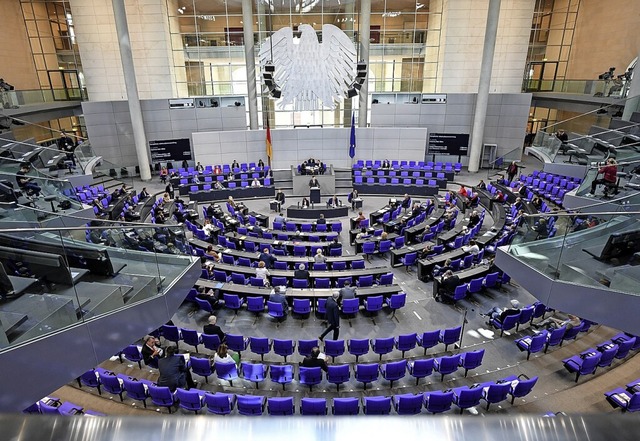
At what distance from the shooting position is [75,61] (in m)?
28.2

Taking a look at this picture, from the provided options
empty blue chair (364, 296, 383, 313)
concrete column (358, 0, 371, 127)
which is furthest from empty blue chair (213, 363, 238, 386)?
concrete column (358, 0, 371, 127)

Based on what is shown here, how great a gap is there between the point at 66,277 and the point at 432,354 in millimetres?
7945

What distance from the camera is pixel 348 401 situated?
22.0ft

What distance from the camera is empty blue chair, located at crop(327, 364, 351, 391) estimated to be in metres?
7.76

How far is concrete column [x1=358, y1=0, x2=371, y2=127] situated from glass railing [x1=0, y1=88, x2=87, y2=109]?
67.0 feet

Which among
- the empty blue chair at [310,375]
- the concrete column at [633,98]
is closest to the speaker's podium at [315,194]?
the empty blue chair at [310,375]

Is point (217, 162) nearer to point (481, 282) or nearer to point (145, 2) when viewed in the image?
point (145, 2)

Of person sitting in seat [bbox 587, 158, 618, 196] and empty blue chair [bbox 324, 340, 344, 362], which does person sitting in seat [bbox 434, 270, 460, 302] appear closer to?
empty blue chair [bbox 324, 340, 344, 362]

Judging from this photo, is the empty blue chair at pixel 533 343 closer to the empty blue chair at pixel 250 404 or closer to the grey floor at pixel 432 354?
the grey floor at pixel 432 354

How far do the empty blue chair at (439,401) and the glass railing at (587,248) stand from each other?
10.4 feet

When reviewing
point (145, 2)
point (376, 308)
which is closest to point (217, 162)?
point (145, 2)

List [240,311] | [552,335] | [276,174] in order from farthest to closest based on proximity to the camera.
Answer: [276,174]
[240,311]
[552,335]

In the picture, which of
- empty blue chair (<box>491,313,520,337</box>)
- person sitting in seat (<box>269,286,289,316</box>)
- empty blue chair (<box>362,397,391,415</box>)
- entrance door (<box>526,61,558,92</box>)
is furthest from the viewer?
entrance door (<box>526,61,558,92</box>)

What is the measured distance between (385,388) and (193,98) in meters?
24.2
